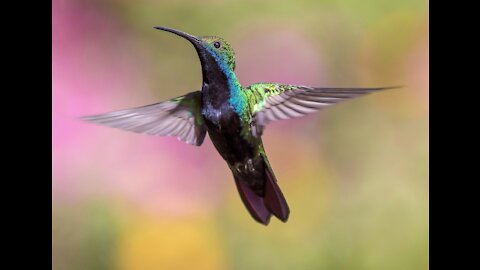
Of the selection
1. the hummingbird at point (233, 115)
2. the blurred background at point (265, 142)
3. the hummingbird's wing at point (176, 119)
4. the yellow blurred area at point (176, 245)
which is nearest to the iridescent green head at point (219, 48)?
the hummingbird at point (233, 115)

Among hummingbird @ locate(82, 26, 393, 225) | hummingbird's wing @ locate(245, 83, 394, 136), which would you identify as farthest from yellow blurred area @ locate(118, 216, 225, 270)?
hummingbird's wing @ locate(245, 83, 394, 136)

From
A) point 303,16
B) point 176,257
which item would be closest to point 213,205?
point 176,257

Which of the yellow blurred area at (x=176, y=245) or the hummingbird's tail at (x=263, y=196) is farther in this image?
the yellow blurred area at (x=176, y=245)

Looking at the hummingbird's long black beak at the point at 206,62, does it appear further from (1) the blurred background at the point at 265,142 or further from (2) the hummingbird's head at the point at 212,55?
(1) the blurred background at the point at 265,142

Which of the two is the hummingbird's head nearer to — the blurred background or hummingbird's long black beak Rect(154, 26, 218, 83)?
hummingbird's long black beak Rect(154, 26, 218, 83)

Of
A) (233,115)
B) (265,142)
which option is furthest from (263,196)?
(265,142)

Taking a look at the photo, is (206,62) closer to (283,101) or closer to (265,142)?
(283,101)
